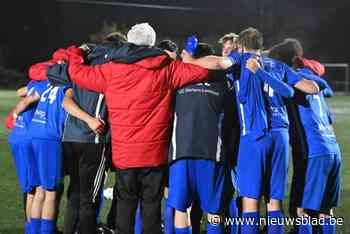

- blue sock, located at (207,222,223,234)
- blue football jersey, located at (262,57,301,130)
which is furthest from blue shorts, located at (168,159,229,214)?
blue football jersey, located at (262,57,301,130)

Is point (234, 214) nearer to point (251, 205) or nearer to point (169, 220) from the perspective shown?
point (251, 205)

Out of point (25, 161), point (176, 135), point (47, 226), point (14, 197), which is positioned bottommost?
point (14, 197)

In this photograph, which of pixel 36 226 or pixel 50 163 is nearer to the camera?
pixel 50 163

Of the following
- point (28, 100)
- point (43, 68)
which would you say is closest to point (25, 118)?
point (28, 100)

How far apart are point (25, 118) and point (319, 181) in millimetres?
2711

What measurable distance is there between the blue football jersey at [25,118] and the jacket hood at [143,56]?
1.12m

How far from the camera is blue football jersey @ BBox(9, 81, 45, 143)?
5941 millimetres

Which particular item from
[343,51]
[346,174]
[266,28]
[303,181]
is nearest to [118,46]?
[303,181]

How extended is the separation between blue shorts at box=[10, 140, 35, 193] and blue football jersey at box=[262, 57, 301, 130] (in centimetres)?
214

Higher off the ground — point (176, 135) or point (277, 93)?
point (277, 93)

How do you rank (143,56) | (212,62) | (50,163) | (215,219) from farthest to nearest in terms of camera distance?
(50,163)
(215,219)
(212,62)
(143,56)

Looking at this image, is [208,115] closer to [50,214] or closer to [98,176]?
[98,176]

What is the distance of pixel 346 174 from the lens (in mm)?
10531

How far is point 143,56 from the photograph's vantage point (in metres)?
5.07
